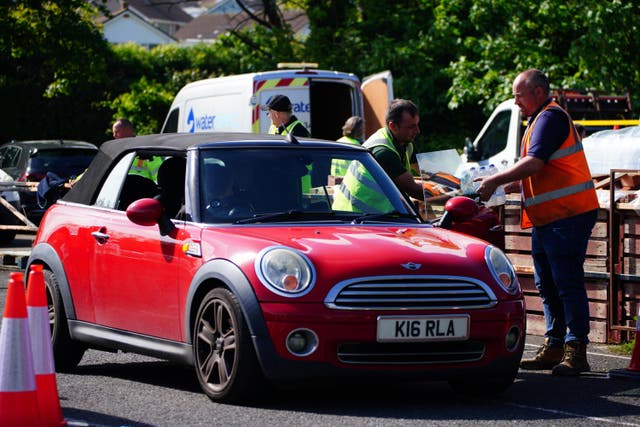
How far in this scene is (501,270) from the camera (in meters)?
7.34

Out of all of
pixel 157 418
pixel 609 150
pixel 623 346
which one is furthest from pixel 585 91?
pixel 157 418

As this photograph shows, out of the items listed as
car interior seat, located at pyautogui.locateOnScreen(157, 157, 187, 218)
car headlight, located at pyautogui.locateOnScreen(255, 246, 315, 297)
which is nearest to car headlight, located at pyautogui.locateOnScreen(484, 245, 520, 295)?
car headlight, located at pyautogui.locateOnScreen(255, 246, 315, 297)

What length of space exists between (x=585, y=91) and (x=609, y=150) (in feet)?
28.9

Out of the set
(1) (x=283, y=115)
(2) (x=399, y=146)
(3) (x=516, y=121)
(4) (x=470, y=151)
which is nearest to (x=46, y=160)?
(4) (x=470, y=151)

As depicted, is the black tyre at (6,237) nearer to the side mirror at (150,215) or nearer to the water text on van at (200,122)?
the water text on van at (200,122)

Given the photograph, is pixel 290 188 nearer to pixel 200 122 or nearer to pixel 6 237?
pixel 200 122

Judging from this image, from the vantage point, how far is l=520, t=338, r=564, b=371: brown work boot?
888 cm

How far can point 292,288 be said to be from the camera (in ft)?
22.3

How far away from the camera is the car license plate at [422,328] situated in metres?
6.82

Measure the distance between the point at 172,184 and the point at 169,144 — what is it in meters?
0.25

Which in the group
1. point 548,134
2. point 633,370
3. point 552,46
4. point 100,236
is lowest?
point 633,370

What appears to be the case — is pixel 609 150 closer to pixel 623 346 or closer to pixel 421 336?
pixel 623 346

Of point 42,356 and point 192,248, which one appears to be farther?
point 192,248

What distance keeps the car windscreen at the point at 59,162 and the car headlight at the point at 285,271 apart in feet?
51.5
